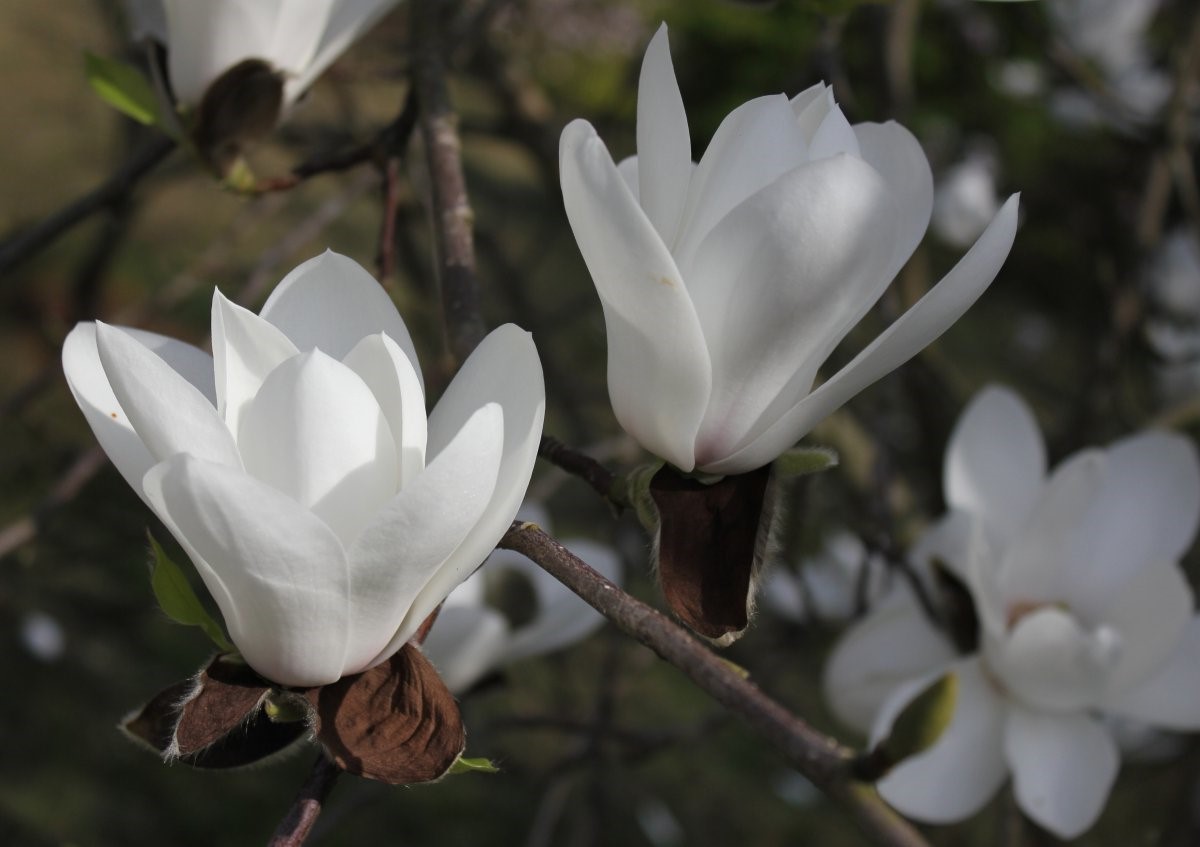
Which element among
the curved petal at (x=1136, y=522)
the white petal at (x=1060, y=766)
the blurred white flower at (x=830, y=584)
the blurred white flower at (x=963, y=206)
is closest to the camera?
the white petal at (x=1060, y=766)

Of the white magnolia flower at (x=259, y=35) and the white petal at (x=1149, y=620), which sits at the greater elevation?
the white magnolia flower at (x=259, y=35)

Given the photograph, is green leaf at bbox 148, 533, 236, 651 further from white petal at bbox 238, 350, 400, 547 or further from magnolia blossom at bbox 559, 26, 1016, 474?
magnolia blossom at bbox 559, 26, 1016, 474

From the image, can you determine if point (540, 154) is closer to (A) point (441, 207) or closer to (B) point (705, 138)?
(A) point (441, 207)

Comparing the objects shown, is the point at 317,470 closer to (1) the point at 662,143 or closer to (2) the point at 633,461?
(1) the point at 662,143

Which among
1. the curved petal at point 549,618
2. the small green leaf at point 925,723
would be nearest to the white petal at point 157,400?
the small green leaf at point 925,723

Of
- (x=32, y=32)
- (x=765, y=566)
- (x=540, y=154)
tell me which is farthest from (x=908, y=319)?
(x=32, y=32)

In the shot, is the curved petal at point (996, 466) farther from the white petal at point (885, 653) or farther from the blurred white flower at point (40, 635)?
the blurred white flower at point (40, 635)

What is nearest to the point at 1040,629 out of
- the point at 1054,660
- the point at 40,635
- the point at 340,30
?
the point at 1054,660
